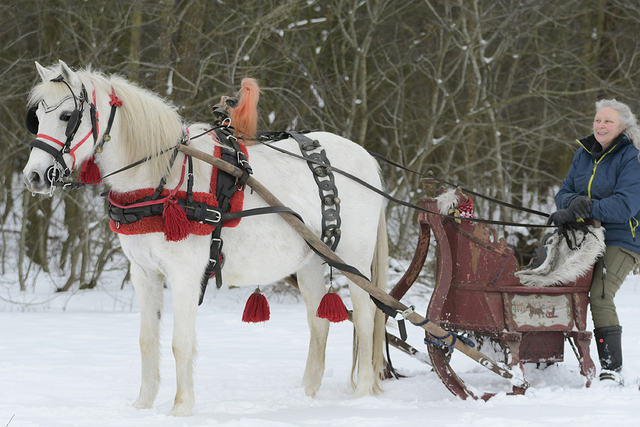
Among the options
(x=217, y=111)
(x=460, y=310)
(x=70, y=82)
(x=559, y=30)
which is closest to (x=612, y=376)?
(x=460, y=310)

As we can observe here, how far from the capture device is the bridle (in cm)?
281

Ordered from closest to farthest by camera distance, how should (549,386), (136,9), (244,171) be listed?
(244,171), (549,386), (136,9)

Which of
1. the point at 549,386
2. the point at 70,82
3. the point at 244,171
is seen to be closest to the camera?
the point at 70,82

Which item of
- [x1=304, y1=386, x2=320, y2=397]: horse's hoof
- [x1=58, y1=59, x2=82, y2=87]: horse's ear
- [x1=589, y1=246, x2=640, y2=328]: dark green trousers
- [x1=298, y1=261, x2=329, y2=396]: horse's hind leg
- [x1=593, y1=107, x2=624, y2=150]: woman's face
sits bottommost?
[x1=304, y1=386, x2=320, y2=397]: horse's hoof

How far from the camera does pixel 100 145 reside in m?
3.09

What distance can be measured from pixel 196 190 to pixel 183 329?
74cm

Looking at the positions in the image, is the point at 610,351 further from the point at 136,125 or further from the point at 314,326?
the point at 136,125

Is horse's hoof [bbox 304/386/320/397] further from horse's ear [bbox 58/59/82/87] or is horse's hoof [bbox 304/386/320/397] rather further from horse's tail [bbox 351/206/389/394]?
horse's ear [bbox 58/59/82/87]

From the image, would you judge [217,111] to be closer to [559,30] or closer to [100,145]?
[100,145]

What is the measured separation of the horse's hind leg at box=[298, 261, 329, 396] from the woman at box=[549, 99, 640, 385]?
1595 mm

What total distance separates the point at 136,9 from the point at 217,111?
195 inches

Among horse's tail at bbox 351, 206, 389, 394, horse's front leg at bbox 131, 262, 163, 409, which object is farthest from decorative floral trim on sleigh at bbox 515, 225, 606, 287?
horse's front leg at bbox 131, 262, 163, 409

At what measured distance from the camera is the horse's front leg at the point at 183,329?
3207 millimetres

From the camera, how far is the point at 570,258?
3768 mm
